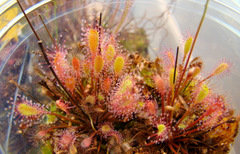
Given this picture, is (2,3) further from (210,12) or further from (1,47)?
(210,12)

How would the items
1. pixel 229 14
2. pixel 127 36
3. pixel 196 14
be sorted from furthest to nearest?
pixel 127 36
pixel 196 14
pixel 229 14

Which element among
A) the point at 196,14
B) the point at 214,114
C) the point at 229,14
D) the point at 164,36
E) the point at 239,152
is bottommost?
the point at 239,152

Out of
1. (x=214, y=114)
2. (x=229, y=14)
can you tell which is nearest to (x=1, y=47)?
(x=214, y=114)

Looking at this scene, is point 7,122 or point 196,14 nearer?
point 7,122

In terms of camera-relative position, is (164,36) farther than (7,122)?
Yes

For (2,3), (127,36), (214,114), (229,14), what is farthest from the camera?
(127,36)

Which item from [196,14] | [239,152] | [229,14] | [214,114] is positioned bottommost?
[239,152]

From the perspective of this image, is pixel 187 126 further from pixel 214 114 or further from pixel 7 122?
pixel 7 122

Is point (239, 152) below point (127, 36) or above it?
below

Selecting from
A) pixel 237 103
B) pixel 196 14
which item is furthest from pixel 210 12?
pixel 237 103
